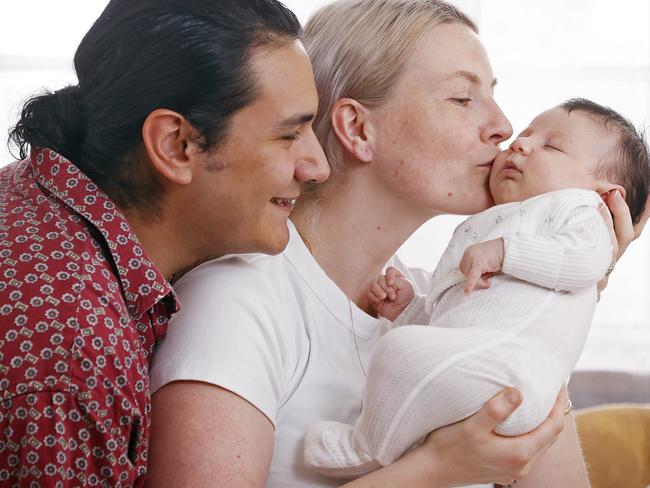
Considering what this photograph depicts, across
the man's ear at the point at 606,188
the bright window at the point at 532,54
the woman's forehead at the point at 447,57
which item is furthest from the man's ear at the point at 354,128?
the bright window at the point at 532,54

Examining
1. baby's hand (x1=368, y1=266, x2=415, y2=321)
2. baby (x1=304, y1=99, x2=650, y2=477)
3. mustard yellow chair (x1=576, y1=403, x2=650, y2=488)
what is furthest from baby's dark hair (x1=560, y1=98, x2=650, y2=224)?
mustard yellow chair (x1=576, y1=403, x2=650, y2=488)

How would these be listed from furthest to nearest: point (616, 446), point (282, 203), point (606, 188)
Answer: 1. point (616, 446)
2. point (606, 188)
3. point (282, 203)

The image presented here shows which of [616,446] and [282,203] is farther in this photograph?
[616,446]

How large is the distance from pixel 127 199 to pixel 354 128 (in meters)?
0.52

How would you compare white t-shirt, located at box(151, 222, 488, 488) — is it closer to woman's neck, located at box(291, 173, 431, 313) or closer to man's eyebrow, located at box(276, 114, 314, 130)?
woman's neck, located at box(291, 173, 431, 313)

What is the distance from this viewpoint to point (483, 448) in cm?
149

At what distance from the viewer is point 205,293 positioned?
5.23 feet

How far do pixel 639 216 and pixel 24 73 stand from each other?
8.13ft

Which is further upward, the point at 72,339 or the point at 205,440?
the point at 72,339

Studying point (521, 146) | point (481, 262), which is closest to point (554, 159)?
point (521, 146)

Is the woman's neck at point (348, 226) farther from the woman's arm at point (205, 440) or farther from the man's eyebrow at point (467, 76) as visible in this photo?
the woman's arm at point (205, 440)

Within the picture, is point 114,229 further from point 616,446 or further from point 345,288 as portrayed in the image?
point 616,446

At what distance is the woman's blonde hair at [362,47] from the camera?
1812 mm

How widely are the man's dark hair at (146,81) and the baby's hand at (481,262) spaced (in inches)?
18.0
